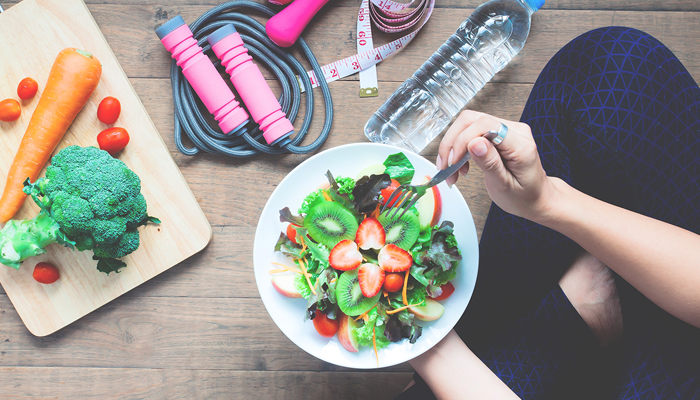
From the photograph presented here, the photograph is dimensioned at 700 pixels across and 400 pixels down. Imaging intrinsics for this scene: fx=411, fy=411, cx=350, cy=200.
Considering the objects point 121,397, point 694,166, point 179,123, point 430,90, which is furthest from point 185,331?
point 694,166

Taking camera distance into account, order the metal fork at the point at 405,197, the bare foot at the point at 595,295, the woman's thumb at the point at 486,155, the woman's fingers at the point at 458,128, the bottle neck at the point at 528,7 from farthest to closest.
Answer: the bottle neck at the point at 528,7 → the bare foot at the point at 595,295 → the metal fork at the point at 405,197 → the woman's fingers at the point at 458,128 → the woman's thumb at the point at 486,155

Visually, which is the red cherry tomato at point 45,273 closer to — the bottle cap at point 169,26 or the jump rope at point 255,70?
the jump rope at point 255,70

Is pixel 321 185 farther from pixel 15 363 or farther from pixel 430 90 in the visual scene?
pixel 15 363

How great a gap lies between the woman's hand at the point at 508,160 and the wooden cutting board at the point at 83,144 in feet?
2.83

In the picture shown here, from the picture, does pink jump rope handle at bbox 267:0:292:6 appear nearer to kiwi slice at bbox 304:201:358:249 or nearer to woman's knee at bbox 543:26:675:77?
kiwi slice at bbox 304:201:358:249

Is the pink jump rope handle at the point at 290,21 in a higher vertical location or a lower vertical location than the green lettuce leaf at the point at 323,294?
higher

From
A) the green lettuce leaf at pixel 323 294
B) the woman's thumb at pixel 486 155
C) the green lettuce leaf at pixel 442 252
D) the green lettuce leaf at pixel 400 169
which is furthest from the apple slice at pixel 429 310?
the woman's thumb at pixel 486 155

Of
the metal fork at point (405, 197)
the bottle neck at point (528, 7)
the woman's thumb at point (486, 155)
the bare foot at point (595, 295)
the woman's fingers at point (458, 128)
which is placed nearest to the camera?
the woman's thumb at point (486, 155)

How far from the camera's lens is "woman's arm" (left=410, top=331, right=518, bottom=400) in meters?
1.02

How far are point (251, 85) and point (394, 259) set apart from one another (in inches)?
27.1

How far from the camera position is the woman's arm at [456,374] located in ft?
3.36

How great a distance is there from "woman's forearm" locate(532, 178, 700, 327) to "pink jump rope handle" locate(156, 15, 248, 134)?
0.90 metres

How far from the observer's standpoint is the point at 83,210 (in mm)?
1095

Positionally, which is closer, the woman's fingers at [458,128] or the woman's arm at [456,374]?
the woman's fingers at [458,128]
